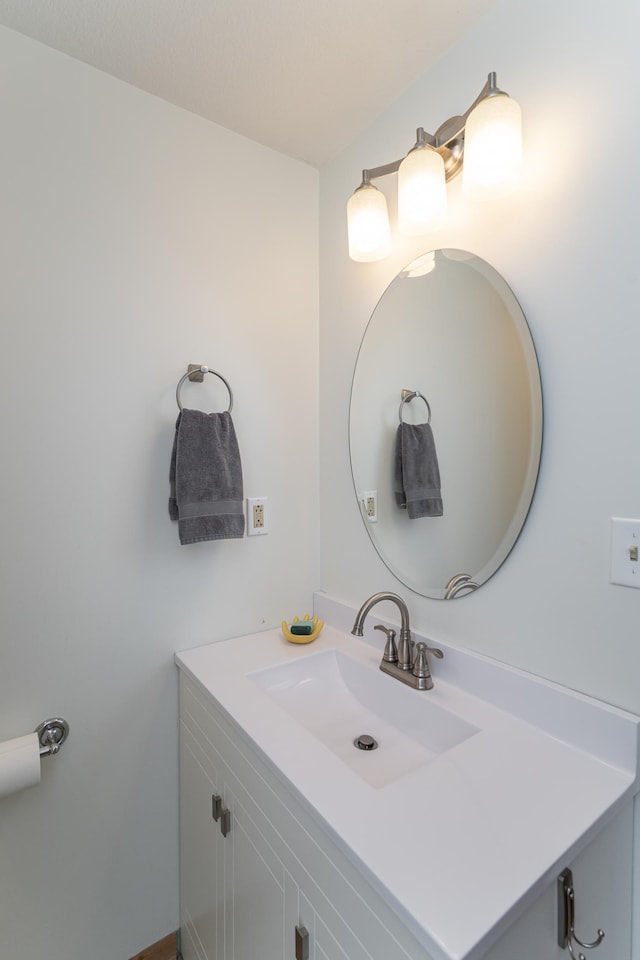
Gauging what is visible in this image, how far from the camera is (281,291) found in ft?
5.11

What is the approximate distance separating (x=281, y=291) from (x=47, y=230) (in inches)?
26.8

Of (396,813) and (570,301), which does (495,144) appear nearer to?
(570,301)

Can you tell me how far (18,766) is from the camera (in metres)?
1.03

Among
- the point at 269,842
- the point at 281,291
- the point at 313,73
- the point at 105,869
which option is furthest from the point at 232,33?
the point at 105,869

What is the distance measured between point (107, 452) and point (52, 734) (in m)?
0.72

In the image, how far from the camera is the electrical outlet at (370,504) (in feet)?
4.65

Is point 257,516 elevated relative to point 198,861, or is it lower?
elevated

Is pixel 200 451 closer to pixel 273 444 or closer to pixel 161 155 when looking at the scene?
pixel 273 444

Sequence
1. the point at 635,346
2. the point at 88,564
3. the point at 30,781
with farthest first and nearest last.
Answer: the point at 88,564
the point at 30,781
the point at 635,346

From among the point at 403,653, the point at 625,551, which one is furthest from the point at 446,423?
the point at 403,653

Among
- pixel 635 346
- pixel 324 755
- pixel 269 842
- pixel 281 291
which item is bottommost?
pixel 269 842

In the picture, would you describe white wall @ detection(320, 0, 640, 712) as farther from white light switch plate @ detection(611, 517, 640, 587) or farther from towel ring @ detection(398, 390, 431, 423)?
towel ring @ detection(398, 390, 431, 423)

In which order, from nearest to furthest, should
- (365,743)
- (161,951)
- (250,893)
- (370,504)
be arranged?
1. (250,893)
2. (365,743)
3. (161,951)
4. (370,504)

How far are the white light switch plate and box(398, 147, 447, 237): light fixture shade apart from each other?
0.82 meters
